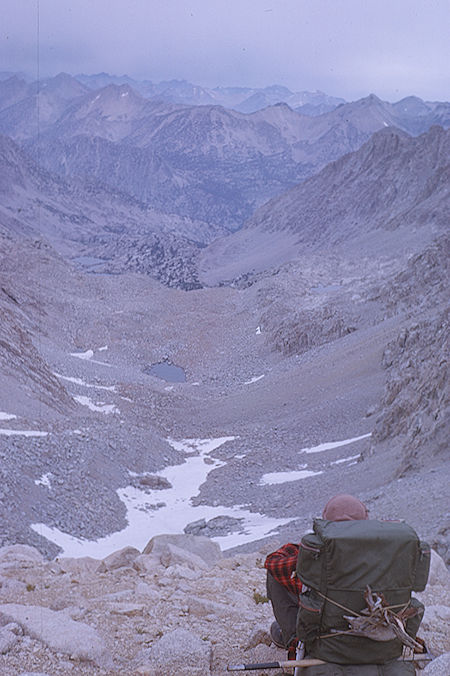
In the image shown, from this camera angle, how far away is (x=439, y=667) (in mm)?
5332

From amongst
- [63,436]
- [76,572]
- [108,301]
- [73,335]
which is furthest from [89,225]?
[76,572]

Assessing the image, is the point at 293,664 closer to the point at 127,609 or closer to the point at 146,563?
the point at 127,609

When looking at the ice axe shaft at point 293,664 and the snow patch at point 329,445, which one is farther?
the snow patch at point 329,445

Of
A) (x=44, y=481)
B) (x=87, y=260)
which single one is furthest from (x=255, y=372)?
(x=87, y=260)

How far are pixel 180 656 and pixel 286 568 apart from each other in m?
1.36

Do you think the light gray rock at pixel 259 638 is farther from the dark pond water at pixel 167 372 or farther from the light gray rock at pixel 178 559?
the dark pond water at pixel 167 372

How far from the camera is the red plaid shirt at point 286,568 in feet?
18.1

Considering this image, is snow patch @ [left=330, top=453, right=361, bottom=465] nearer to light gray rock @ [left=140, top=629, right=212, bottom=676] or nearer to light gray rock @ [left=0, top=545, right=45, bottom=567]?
light gray rock @ [left=0, top=545, right=45, bottom=567]

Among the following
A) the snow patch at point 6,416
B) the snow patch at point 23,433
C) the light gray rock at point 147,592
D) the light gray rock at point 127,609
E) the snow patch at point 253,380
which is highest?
the light gray rock at point 127,609

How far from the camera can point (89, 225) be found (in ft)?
589

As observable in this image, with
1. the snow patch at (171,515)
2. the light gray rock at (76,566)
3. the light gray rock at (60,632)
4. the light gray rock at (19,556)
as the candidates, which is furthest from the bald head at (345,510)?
the snow patch at (171,515)

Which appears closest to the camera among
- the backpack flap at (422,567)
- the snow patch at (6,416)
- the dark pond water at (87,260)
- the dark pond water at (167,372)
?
the backpack flap at (422,567)

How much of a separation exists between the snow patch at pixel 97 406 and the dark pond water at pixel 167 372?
17.3m

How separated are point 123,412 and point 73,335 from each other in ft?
88.3
